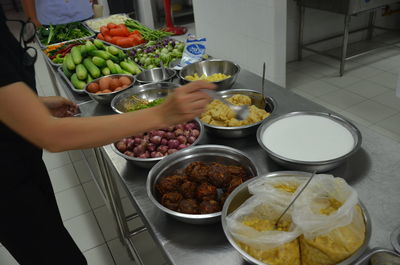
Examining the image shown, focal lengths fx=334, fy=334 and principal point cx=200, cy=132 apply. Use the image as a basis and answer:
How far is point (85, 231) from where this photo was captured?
2283 millimetres

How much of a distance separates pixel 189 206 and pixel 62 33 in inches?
111

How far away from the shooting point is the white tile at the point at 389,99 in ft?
11.1

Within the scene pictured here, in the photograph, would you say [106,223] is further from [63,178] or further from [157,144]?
[157,144]

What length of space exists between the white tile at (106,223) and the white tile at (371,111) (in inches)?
97.9

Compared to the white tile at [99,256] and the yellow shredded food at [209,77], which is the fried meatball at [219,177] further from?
the white tile at [99,256]

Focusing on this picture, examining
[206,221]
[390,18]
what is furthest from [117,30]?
[390,18]

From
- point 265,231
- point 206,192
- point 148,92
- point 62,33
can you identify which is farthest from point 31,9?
point 265,231

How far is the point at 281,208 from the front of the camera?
891 mm

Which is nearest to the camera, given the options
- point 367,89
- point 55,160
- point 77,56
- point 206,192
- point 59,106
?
point 206,192

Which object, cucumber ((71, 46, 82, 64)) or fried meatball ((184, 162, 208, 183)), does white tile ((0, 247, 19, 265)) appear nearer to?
cucumber ((71, 46, 82, 64))

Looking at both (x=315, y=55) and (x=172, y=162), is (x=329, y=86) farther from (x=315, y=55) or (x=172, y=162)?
(x=172, y=162)

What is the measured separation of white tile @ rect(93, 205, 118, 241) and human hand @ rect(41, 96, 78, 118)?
2.91 feet

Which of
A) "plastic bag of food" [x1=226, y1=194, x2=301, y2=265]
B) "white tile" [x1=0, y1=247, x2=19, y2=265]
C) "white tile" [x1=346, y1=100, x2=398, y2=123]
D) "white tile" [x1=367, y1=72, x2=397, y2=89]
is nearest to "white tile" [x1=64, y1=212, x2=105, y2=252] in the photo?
"white tile" [x1=0, y1=247, x2=19, y2=265]

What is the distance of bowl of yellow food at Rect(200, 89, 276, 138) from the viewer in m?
1.33
